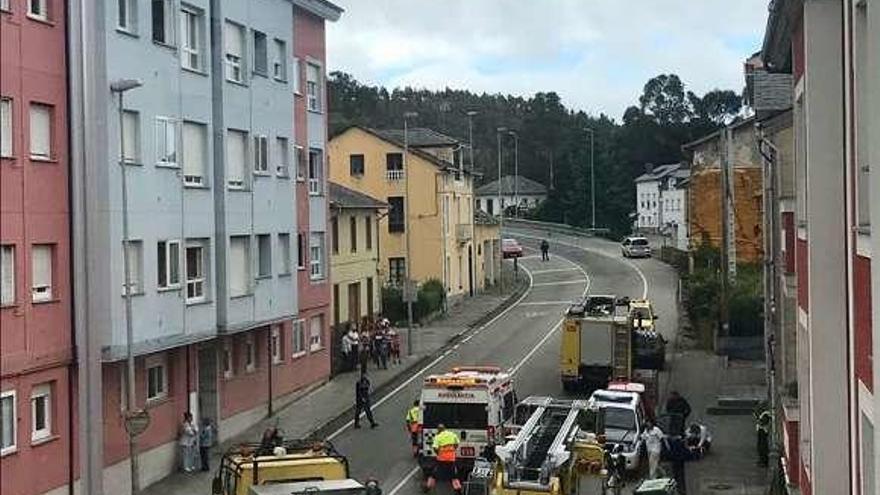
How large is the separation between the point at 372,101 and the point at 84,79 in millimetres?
85913

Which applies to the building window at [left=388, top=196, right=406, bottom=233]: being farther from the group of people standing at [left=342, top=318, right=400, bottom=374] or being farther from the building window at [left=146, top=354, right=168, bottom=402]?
the building window at [left=146, top=354, right=168, bottom=402]

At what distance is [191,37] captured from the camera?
28.2m

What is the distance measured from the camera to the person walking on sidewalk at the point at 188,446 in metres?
26.6

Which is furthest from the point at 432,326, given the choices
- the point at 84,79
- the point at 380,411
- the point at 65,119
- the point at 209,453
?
the point at 84,79

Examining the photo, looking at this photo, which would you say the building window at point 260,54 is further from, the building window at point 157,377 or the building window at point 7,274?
the building window at point 7,274

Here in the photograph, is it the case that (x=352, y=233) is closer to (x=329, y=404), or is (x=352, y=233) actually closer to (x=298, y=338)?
(x=298, y=338)

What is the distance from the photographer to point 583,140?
9981 cm

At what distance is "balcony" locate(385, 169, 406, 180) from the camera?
58125 mm

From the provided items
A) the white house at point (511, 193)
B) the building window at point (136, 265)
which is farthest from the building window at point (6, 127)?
the white house at point (511, 193)

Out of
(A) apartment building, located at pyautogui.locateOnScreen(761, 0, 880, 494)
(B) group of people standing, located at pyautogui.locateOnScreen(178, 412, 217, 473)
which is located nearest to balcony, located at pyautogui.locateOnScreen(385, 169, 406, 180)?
(B) group of people standing, located at pyautogui.locateOnScreen(178, 412, 217, 473)

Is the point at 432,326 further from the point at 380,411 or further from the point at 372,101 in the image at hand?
the point at 372,101

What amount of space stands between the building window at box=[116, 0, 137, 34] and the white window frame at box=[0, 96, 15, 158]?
13.2ft

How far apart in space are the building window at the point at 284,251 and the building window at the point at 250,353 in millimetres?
2311

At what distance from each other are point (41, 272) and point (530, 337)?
26.9 metres
